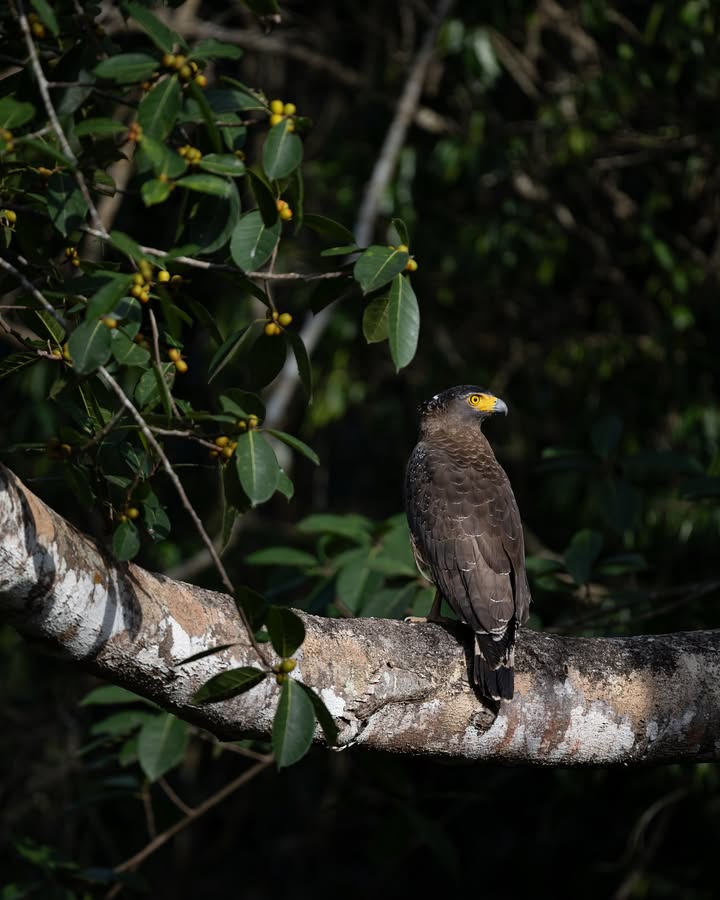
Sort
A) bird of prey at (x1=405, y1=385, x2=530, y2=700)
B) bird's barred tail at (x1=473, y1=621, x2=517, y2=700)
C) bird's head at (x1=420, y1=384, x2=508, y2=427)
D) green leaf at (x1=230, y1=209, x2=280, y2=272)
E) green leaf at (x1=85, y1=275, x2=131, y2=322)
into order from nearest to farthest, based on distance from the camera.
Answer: green leaf at (x1=85, y1=275, x2=131, y2=322) → green leaf at (x1=230, y1=209, x2=280, y2=272) → bird's barred tail at (x1=473, y1=621, x2=517, y2=700) → bird of prey at (x1=405, y1=385, x2=530, y2=700) → bird's head at (x1=420, y1=384, x2=508, y2=427)

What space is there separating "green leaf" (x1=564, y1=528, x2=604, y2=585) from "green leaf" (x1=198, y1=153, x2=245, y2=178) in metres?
2.07

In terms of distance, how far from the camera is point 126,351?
6.49ft

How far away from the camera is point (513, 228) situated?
5434 millimetres

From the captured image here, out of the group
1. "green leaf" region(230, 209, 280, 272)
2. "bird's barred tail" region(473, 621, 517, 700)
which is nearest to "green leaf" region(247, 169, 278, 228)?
"green leaf" region(230, 209, 280, 272)

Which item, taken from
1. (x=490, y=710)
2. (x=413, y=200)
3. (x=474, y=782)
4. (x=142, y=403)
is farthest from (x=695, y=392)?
(x=142, y=403)

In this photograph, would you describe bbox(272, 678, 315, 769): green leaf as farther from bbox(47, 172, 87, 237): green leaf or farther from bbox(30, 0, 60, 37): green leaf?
bbox(30, 0, 60, 37): green leaf

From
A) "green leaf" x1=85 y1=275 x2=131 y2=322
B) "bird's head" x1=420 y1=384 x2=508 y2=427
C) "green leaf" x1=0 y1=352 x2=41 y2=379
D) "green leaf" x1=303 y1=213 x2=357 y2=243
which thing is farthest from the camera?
"bird's head" x1=420 y1=384 x2=508 y2=427

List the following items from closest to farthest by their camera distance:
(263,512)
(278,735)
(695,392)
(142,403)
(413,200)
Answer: (278,735)
(142,403)
(695,392)
(413,200)
(263,512)

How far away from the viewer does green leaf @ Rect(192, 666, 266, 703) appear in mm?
1946

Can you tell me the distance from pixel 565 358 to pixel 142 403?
3.92 m

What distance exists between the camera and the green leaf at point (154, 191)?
5.93 ft

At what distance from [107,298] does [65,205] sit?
0.99 feet

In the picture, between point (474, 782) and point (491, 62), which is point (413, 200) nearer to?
point (491, 62)

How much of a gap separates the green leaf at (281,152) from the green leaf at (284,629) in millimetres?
756
